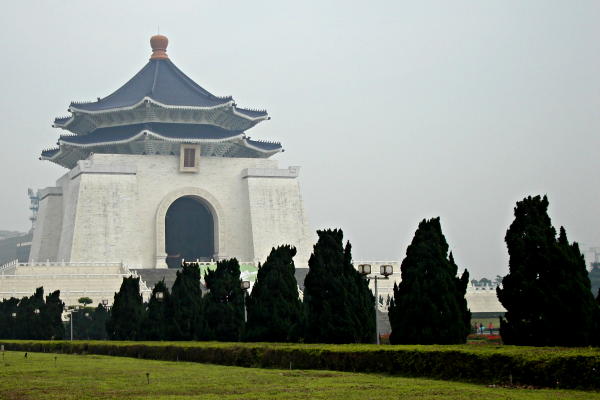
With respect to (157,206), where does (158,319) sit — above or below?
below

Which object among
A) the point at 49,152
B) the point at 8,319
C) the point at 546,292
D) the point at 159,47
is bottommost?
the point at 546,292

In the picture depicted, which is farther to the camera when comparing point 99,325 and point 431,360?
point 99,325

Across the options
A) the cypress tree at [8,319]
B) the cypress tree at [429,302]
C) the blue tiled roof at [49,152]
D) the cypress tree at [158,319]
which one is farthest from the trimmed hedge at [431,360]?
the blue tiled roof at [49,152]

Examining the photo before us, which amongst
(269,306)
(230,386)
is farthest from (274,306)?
(230,386)

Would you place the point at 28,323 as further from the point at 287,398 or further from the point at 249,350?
the point at 287,398

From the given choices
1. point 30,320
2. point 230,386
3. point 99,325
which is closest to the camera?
point 230,386

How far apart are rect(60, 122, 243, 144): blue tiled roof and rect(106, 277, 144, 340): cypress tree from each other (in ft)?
69.2

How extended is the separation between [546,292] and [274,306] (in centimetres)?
643

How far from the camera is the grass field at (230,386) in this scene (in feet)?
29.5

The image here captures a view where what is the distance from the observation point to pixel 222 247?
1775 inches

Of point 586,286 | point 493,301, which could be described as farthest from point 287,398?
point 493,301

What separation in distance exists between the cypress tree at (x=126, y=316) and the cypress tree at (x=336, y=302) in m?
7.29

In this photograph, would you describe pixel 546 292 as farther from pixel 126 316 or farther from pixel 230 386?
pixel 126 316

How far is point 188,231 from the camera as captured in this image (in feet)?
154
